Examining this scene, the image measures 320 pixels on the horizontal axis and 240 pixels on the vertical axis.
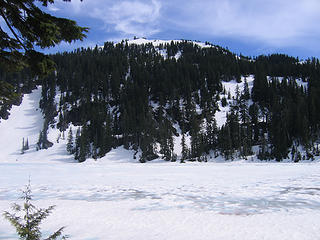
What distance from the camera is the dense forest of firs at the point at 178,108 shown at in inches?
2126

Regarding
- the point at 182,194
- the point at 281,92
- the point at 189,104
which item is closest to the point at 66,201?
the point at 182,194

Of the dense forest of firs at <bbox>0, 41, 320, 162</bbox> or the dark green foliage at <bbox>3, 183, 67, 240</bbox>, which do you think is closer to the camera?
the dark green foliage at <bbox>3, 183, 67, 240</bbox>

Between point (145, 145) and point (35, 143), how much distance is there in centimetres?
3503

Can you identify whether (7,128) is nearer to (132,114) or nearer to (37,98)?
(37,98)

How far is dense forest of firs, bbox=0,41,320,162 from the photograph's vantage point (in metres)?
54.0

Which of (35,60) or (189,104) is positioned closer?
(35,60)

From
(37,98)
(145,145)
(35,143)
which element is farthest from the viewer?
(37,98)

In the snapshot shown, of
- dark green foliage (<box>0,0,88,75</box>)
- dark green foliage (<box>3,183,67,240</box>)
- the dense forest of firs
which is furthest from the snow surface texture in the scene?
the dense forest of firs

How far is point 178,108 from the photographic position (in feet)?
271

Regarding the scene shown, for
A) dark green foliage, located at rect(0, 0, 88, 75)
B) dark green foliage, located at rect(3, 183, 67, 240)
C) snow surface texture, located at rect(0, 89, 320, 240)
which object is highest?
dark green foliage, located at rect(0, 0, 88, 75)

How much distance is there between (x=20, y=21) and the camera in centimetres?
430

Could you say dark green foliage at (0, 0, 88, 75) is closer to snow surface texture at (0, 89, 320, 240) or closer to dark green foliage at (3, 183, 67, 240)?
dark green foliage at (3, 183, 67, 240)

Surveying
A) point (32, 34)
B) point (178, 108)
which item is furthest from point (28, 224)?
point (178, 108)

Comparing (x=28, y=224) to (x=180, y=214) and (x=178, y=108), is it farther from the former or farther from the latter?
(x=178, y=108)
